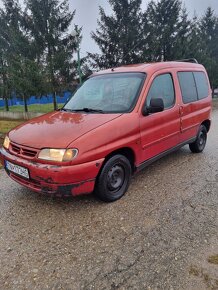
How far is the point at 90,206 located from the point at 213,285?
6.01 feet

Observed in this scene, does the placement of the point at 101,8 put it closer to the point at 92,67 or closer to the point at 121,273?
the point at 92,67

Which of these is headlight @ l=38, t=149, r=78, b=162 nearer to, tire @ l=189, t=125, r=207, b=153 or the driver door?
the driver door

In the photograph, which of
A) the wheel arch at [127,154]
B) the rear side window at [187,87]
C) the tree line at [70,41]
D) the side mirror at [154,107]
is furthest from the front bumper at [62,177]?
the tree line at [70,41]

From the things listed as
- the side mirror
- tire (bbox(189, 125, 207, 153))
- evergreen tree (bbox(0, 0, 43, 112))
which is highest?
evergreen tree (bbox(0, 0, 43, 112))

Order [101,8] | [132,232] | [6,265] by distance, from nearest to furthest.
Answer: [6,265]
[132,232]
[101,8]

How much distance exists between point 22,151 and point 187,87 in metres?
3.44

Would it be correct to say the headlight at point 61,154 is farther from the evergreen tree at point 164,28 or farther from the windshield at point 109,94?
the evergreen tree at point 164,28

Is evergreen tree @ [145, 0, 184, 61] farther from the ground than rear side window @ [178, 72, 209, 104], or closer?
farther from the ground

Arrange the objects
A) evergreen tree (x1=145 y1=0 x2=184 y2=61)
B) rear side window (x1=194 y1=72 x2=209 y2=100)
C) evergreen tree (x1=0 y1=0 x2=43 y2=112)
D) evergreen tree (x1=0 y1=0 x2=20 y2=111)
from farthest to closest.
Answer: evergreen tree (x1=0 y1=0 x2=20 y2=111), evergreen tree (x1=145 y1=0 x2=184 y2=61), evergreen tree (x1=0 y1=0 x2=43 y2=112), rear side window (x1=194 y1=72 x2=209 y2=100)

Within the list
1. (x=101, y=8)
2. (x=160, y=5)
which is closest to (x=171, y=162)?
(x=101, y=8)

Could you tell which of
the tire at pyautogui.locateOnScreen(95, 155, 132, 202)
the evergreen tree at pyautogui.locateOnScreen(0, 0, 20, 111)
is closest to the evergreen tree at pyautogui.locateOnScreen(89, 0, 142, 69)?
the evergreen tree at pyautogui.locateOnScreen(0, 0, 20, 111)

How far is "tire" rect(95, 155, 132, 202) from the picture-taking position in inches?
131

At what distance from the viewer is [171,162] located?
5.25 m

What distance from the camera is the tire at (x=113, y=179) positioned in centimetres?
334
